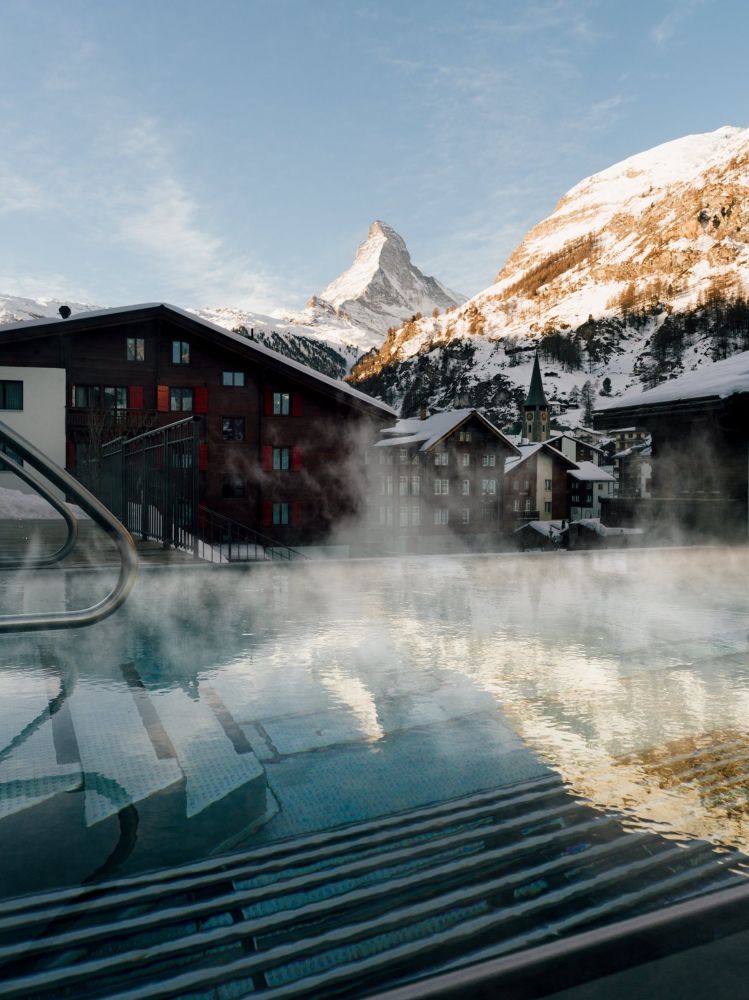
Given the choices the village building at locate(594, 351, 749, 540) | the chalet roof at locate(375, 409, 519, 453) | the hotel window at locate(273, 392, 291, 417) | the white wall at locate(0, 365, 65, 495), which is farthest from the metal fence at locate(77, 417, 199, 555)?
the chalet roof at locate(375, 409, 519, 453)

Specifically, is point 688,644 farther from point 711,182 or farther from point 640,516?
point 711,182

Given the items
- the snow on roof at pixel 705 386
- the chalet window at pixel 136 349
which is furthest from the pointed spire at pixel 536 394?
the snow on roof at pixel 705 386

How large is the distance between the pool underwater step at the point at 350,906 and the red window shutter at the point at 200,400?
2145 centimetres

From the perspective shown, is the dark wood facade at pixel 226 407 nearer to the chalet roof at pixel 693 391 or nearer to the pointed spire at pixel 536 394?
the chalet roof at pixel 693 391

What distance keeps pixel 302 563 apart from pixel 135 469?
4897mm

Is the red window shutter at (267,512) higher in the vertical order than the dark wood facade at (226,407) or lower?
lower

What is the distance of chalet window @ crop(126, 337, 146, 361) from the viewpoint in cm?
2189

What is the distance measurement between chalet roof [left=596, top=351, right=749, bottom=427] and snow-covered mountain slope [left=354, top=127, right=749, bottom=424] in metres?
121

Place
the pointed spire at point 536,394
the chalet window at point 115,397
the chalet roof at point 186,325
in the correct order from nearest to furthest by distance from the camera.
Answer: the chalet roof at point 186,325
the chalet window at point 115,397
the pointed spire at point 536,394

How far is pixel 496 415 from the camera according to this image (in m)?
128

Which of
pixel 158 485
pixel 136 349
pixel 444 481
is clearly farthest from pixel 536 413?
pixel 158 485

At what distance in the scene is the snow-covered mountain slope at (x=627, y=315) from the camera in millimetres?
134250

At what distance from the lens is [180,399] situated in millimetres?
22562

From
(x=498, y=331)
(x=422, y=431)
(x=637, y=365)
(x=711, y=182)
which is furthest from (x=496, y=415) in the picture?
(x=711, y=182)
